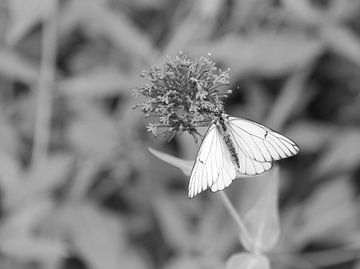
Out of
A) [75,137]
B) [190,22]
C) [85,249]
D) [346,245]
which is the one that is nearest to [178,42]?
[190,22]

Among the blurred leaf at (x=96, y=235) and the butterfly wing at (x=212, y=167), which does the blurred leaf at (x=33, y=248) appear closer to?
the blurred leaf at (x=96, y=235)

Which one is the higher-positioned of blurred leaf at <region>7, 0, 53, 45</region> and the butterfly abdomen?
blurred leaf at <region>7, 0, 53, 45</region>

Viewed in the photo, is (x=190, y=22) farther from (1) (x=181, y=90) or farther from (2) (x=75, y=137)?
(1) (x=181, y=90)

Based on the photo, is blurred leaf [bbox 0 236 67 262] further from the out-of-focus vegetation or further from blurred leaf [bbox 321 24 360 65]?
blurred leaf [bbox 321 24 360 65]

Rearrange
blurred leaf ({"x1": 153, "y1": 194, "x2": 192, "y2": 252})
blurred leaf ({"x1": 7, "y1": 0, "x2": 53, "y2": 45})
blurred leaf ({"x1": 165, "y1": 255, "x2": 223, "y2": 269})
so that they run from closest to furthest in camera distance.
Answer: blurred leaf ({"x1": 7, "y1": 0, "x2": 53, "y2": 45})
blurred leaf ({"x1": 165, "y1": 255, "x2": 223, "y2": 269})
blurred leaf ({"x1": 153, "y1": 194, "x2": 192, "y2": 252})

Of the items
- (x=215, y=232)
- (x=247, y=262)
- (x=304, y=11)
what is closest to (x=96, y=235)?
(x=215, y=232)

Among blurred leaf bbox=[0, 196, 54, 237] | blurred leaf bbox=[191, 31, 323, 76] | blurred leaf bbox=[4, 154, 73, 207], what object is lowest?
blurred leaf bbox=[0, 196, 54, 237]

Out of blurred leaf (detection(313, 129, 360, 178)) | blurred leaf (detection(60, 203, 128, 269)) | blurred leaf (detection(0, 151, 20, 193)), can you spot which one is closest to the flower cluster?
blurred leaf (detection(60, 203, 128, 269))
